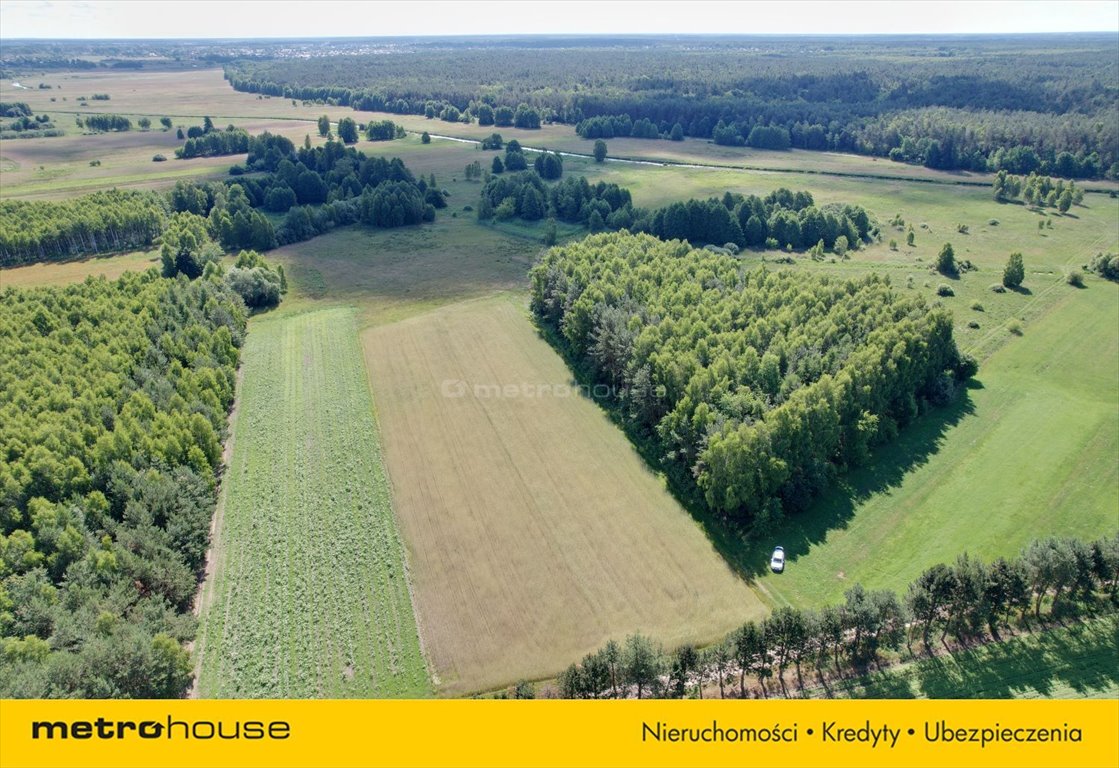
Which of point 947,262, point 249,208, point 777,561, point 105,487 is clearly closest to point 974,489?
point 777,561

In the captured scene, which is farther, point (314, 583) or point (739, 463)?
point (739, 463)

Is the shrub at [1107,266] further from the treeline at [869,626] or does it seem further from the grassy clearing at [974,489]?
the treeline at [869,626]

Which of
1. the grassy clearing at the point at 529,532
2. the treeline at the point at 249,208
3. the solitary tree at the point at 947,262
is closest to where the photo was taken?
the grassy clearing at the point at 529,532

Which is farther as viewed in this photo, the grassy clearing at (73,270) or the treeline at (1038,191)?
the treeline at (1038,191)

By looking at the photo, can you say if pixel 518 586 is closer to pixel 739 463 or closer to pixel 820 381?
pixel 739 463

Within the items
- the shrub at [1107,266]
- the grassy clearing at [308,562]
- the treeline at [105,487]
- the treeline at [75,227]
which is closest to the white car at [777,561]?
the grassy clearing at [308,562]

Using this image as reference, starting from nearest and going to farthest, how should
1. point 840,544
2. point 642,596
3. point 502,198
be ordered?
1. point 642,596
2. point 840,544
3. point 502,198

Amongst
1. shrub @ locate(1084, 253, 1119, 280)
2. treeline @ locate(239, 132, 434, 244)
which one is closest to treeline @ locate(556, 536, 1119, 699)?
shrub @ locate(1084, 253, 1119, 280)

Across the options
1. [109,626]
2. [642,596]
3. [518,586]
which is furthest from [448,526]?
[109,626]
